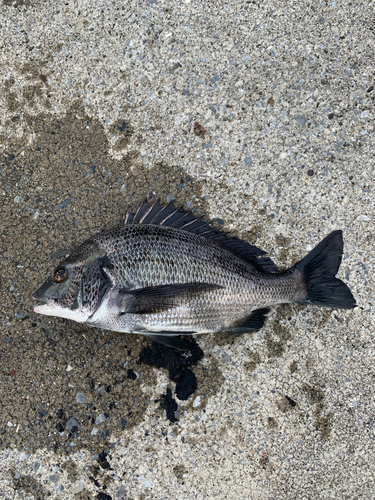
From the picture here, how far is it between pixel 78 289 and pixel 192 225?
1.03 m

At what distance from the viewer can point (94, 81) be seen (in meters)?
3.15

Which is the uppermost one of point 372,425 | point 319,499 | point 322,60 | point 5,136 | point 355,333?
point 322,60

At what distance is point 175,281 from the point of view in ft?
8.18

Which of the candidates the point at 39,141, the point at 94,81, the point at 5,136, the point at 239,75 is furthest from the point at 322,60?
the point at 5,136

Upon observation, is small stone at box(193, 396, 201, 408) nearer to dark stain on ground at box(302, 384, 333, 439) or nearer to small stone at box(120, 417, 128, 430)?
small stone at box(120, 417, 128, 430)

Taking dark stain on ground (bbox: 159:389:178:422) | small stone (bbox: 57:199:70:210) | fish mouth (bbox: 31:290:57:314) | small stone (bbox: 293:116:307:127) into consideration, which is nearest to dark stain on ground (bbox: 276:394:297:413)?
dark stain on ground (bbox: 159:389:178:422)

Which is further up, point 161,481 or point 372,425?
point 372,425

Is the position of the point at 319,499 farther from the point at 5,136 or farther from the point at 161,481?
the point at 5,136

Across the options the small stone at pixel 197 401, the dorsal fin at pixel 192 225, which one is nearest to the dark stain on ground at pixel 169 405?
the small stone at pixel 197 401

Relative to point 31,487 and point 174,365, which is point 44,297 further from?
point 31,487

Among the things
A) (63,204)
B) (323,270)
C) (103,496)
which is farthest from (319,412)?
(63,204)

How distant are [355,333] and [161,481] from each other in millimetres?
2102

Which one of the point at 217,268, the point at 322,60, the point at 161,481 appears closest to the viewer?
the point at 217,268

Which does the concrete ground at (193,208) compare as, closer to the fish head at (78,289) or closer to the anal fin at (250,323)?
the anal fin at (250,323)
